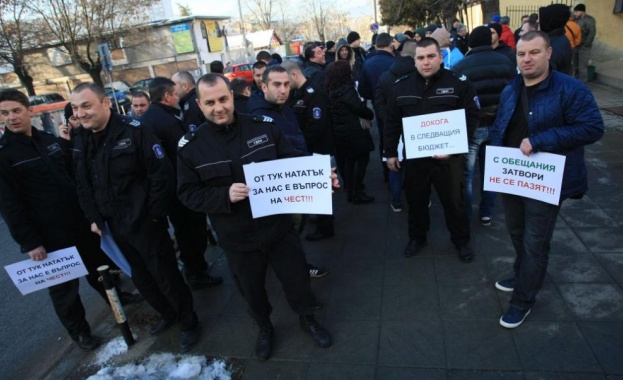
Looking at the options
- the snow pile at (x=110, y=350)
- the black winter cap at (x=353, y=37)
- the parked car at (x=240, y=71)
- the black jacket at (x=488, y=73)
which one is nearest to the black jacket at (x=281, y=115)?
the black jacket at (x=488, y=73)

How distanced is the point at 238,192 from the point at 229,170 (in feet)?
0.68


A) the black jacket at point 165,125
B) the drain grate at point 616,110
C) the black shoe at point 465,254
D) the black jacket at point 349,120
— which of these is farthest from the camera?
the drain grate at point 616,110

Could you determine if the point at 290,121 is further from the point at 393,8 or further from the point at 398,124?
the point at 393,8

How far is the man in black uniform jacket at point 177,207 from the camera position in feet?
13.0

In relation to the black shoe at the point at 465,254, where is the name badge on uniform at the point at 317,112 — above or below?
above

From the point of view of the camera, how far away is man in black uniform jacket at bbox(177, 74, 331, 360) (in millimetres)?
2590

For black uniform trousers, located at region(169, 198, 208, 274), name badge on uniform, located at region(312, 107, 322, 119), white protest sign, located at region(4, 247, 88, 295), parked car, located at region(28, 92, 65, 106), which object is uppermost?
parked car, located at region(28, 92, 65, 106)

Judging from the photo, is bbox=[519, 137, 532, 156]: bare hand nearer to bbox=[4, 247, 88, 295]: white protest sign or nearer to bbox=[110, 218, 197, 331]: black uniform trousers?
bbox=[110, 218, 197, 331]: black uniform trousers

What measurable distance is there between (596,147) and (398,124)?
4572 millimetres

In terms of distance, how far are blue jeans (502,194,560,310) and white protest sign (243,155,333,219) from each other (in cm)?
136

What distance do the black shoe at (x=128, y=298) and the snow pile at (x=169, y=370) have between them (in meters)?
1.07

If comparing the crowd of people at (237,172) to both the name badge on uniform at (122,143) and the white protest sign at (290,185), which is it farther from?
the white protest sign at (290,185)

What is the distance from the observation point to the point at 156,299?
344 cm

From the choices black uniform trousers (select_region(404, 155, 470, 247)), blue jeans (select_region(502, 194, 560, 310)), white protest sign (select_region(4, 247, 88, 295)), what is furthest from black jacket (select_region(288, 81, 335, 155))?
white protest sign (select_region(4, 247, 88, 295))
